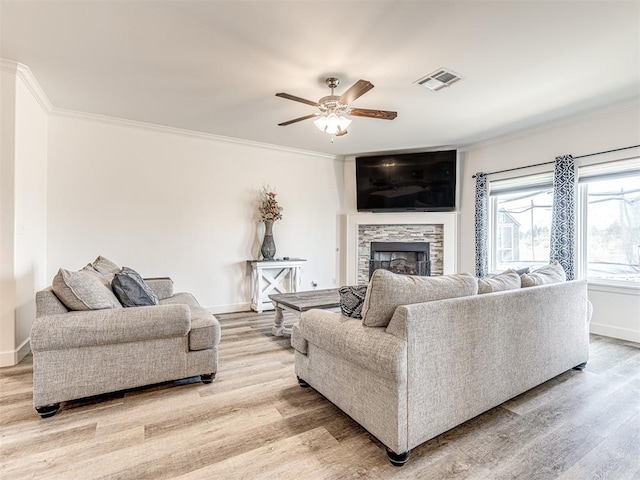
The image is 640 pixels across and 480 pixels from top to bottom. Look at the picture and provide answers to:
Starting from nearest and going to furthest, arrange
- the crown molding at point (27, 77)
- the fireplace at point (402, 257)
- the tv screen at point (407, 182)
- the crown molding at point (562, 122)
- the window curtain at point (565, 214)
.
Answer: the crown molding at point (27, 77) < the crown molding at point (562, 122) < the window curtain at point (565, 214) < the tv screen at point (407, 182) < the fireplace at point (402, 257)

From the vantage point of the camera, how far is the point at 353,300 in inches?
79.6

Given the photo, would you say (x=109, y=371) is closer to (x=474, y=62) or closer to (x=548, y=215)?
(x=474, y=62)

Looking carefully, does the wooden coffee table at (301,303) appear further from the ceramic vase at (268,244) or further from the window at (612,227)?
the window at (612,227)

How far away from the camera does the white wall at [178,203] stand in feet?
12.7

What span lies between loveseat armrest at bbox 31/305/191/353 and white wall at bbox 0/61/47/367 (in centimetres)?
123

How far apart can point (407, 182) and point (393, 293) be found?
4.16 metres

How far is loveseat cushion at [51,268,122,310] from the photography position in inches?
85.2

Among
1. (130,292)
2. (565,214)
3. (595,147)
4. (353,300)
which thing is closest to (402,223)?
(565,214)

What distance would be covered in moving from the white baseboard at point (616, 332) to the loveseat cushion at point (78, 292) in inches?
202

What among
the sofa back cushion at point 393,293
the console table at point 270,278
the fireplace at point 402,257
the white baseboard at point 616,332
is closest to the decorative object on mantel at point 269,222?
the console table at point 270,278

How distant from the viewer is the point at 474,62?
2721 millimetres

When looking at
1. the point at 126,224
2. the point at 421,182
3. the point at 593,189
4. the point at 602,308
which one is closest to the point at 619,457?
the point at 602,308

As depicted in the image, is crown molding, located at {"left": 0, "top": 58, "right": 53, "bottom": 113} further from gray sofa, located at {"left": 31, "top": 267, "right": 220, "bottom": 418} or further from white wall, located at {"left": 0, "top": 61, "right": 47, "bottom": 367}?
gray sofa, located at {"left": 31, "top": 267, "right": 220, "bottom": 418}

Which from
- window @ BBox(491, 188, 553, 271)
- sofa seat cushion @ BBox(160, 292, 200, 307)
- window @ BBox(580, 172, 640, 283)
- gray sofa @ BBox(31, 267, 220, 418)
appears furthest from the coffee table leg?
window @ BBox(580, 172, 640, 283)
